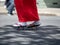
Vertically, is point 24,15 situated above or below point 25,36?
above

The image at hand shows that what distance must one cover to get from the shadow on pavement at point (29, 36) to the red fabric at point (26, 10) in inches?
14.5

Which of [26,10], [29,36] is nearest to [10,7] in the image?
[26,10]

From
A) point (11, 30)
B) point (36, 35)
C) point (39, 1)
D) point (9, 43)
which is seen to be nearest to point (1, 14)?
point (39, 1)

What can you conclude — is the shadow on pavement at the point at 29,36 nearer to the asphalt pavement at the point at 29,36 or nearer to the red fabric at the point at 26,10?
the asphalt pavement at the point at 29,36

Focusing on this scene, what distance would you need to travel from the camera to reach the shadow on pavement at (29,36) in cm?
668

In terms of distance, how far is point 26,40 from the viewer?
272 inches

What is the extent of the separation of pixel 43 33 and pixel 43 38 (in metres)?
0.74

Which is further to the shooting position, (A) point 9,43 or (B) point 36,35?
(B) point 36,35

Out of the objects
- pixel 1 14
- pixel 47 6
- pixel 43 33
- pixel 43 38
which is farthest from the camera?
pixel 47 6

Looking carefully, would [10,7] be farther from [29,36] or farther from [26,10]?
[29,36]

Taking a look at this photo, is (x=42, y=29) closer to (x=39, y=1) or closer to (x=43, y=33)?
(x=43, y=33)

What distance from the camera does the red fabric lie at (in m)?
8.04

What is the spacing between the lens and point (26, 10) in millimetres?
8172

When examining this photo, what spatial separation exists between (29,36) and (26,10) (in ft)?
3.34
